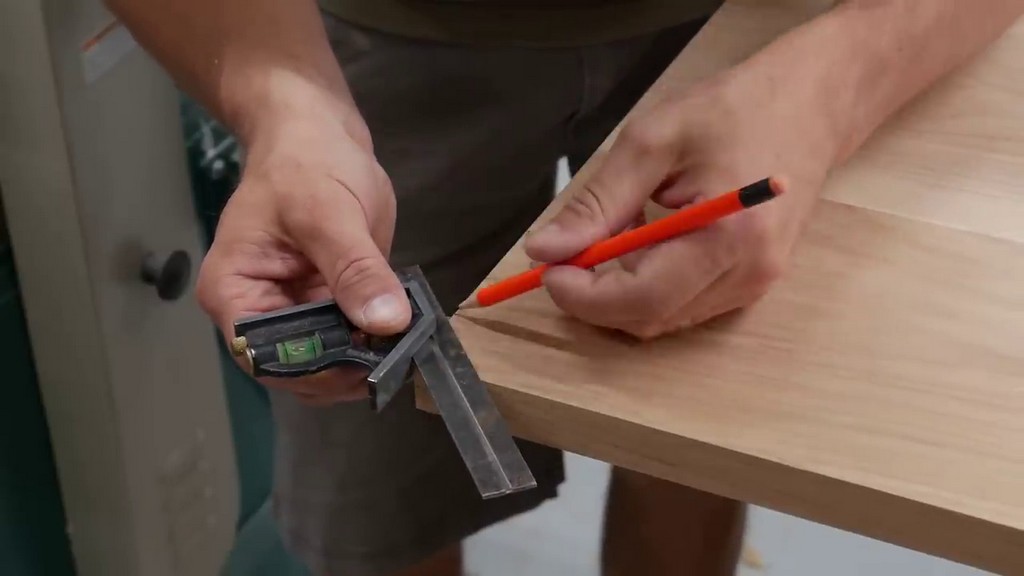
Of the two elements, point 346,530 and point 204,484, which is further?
point 204,484

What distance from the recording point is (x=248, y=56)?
23.5 inches

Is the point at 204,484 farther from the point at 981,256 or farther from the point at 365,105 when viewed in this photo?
the point at 981,256

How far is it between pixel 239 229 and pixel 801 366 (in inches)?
10.2

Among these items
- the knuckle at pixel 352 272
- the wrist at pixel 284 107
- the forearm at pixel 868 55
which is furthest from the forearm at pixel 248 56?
the forearm at pixel 868 55

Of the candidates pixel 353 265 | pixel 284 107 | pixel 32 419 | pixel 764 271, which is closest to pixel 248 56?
pixel 284 107

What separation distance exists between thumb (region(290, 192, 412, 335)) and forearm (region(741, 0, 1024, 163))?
0.18 meters

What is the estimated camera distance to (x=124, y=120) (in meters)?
0.83

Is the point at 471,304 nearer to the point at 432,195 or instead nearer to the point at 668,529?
the point at 432,195

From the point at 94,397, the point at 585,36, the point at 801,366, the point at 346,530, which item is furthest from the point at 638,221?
the point at 94,397

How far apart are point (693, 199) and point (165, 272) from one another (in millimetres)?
537

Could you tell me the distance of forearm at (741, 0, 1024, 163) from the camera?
1.67 feet

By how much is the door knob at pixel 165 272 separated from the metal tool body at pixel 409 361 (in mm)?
457

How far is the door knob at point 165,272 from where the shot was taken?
2.91 feet

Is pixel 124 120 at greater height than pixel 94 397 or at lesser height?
greater
